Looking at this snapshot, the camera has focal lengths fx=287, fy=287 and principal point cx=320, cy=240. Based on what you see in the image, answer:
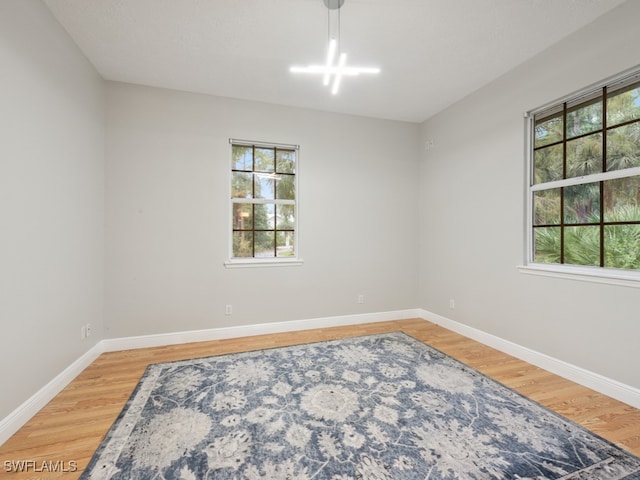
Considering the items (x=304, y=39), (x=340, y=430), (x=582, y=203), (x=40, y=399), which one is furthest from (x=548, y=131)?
(x=40, y=399)

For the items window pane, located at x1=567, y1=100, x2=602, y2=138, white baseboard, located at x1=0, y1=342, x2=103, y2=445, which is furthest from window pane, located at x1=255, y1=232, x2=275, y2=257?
window pane, located at x1=567, y1=100, x2=602, y2=138

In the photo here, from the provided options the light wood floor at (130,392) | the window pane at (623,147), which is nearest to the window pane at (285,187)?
the light wood floor at (130,392)

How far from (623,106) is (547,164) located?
0.62 m

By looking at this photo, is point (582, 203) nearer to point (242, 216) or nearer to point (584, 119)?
point (584, 119)

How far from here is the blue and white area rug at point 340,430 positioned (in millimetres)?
1468

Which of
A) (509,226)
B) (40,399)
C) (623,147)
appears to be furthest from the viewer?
(509,226)

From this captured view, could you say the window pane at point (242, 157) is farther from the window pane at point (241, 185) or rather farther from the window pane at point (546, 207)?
the window pane at point (546, 207)

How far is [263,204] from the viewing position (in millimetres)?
3602

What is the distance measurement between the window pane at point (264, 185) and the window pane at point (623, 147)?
3.19m

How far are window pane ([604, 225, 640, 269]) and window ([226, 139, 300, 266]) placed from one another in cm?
292

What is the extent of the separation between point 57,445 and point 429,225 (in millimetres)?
4131

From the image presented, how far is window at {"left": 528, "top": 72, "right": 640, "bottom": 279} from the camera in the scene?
2.13m

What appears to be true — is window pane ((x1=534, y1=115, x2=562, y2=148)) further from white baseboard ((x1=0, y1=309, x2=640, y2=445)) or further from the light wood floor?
the light wood floor

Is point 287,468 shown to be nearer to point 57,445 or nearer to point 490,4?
point 57,445
